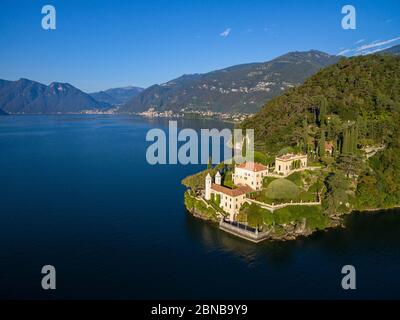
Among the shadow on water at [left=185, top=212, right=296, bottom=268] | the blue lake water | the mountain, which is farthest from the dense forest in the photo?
the shadow on water at [left=185, top=212, right=296, bottom=268]

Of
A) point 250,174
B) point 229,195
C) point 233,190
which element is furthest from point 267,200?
point 250,174

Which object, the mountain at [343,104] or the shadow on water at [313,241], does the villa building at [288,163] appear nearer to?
the mountain at [343,104]

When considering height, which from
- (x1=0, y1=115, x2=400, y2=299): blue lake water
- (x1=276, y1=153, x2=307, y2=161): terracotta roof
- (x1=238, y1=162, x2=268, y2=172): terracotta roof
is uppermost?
(x1=276, y1=153, x2=307, y2=161): terracotta roof

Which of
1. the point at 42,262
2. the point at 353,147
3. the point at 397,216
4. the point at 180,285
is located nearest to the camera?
the point at 180,285

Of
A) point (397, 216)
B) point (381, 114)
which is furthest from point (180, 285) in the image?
point (381, 114)

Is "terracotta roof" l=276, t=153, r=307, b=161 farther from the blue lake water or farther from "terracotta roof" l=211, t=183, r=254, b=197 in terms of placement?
the blue lake water

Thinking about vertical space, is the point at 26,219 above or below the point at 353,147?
below
